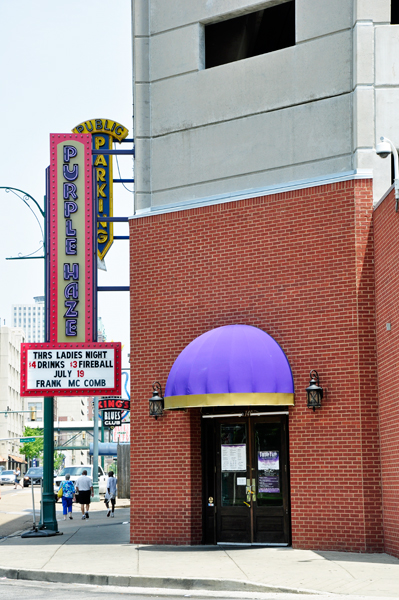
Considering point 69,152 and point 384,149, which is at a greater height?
point 69,152

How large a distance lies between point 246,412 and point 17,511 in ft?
69.8

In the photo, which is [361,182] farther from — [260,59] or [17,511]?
[17,511]

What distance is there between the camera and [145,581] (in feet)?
42.4

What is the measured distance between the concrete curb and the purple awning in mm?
4125

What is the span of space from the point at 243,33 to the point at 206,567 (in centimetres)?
1237

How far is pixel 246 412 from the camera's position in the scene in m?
17.6

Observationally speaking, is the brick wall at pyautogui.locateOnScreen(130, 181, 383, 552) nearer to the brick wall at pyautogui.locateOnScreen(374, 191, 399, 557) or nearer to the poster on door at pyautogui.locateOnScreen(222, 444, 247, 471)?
the brick wall at pyautogui.locateOnScreen(374, 191, 399, 557)

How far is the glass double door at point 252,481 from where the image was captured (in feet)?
55.9

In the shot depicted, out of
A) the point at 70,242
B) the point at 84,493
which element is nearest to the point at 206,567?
the point at 70,242

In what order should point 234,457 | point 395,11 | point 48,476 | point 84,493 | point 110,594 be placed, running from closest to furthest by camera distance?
point 110,594 < point 234,457 < point 395,11 < point 48,476 < point 84,493

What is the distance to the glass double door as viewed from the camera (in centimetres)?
1703

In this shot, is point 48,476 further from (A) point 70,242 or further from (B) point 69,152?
(B) point 69,152

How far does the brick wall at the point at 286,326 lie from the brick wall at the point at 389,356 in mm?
325

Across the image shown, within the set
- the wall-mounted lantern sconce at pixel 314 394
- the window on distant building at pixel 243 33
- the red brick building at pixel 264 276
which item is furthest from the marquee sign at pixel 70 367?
the window on distant building at pixel 243 33
